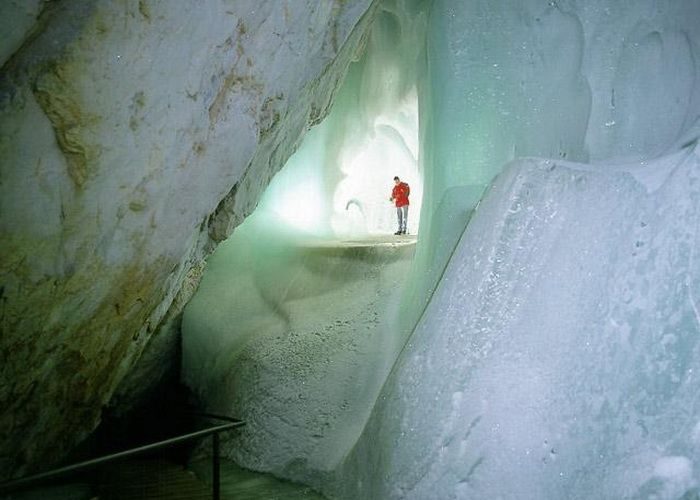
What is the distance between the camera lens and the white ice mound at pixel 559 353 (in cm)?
300

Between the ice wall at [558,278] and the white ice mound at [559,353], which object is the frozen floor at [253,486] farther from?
the white ice mound at [559,353]

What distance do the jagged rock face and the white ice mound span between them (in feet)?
6.34

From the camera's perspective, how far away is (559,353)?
351cm

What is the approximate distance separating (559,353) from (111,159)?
2.94m

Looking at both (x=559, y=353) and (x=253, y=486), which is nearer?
(x=559, y=353)

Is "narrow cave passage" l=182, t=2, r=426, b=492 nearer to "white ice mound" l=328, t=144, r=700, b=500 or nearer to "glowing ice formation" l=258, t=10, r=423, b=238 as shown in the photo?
"glowing ice formation" l=258, t=10, r=423, b=238

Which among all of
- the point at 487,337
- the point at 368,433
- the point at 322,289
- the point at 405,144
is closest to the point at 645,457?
the point at 487,337

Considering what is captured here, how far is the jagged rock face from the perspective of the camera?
3145 millimetres

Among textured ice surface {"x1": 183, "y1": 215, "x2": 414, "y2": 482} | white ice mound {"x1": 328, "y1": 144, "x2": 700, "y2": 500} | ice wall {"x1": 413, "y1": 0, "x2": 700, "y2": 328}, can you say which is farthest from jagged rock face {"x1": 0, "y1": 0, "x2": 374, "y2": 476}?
white ice mound {"x1": 328, "y1": 144, "x2": 700, "y2": 500}

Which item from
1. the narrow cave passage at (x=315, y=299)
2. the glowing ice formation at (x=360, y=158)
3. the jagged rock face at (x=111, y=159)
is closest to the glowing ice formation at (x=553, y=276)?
the narrow cave passage at (x=315, y=299)

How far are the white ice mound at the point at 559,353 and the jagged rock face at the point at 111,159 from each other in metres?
1.93

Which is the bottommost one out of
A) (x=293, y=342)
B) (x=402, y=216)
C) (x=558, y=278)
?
(x=293, y=342)

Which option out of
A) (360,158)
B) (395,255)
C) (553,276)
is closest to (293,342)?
(395,255)

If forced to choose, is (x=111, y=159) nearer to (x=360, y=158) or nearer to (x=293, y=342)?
(x=293, y=342)
